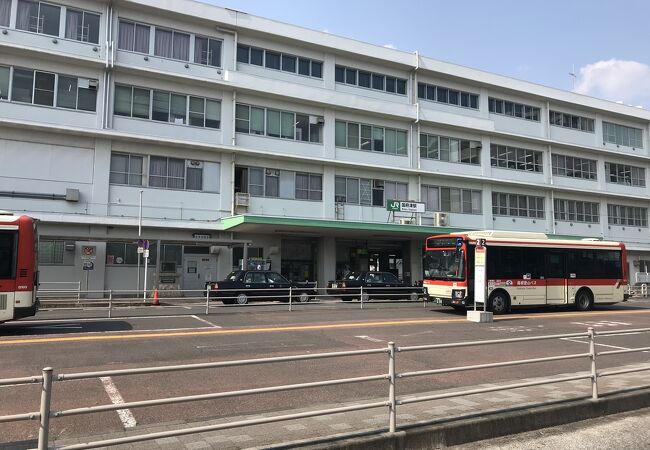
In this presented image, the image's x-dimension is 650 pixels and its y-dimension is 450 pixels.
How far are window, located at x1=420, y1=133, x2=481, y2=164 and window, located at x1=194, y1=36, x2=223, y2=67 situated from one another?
14845 millimetres

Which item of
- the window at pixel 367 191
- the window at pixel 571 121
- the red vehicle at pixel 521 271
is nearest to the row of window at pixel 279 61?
the window at pixel 367 191

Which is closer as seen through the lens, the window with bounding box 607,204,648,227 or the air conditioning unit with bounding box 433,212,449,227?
the air conditioning unit with bounding box 433,212,449,227

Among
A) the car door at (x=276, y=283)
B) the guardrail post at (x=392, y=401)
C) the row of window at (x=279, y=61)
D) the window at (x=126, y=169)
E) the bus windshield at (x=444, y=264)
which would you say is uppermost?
the row of window at (x=279, y=61)

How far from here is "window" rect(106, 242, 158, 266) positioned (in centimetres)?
2561

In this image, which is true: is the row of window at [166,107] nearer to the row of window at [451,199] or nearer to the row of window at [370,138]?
the row of window at [370,138]

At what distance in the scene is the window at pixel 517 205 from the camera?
3853 cm

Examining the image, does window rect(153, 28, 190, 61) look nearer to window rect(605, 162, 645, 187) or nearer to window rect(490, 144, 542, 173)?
window rect(490, 144, 542, 173)

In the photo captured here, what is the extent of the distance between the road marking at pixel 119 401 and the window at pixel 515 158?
3546cm

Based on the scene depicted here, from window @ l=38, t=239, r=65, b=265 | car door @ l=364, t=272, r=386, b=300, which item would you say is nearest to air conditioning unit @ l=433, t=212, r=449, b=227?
car door @ l=364, t=272, r=386, b=300

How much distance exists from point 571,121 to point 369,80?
20434 mm

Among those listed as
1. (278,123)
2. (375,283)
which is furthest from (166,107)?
(375,283)

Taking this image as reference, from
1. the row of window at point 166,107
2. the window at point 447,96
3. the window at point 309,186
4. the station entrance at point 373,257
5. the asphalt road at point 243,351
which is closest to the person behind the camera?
the asphalt road at point 243,351

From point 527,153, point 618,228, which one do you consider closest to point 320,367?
point 527,153

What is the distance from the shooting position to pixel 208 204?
2814 cm
